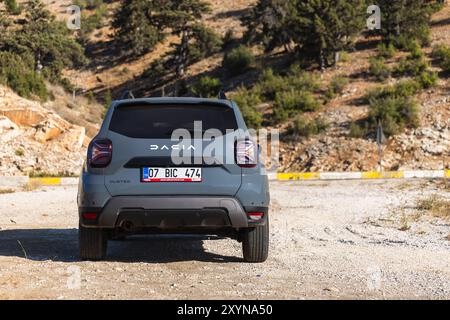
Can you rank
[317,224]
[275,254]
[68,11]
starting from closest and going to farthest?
[275,254] < [317,224] < [68,11]

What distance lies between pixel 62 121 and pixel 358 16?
21.8 m

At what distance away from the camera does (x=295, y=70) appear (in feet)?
130

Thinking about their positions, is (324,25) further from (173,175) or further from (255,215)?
(173,175)

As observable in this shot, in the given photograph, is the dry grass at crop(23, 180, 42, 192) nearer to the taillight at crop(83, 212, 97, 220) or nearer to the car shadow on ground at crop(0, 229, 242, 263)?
the car shadow on ground at crop(0, 229, 242, 263)

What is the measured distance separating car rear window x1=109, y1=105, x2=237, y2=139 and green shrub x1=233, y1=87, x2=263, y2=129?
26.8 m

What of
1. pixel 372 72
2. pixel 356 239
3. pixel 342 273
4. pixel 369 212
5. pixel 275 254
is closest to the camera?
pixel 342 273

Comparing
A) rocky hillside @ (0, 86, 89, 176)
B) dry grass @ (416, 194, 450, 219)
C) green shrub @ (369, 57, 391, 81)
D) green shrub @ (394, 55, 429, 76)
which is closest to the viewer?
dry grass @ (416, 194, 450, 219)

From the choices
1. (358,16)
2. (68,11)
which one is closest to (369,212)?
(358,16)

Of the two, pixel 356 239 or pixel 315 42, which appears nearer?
pixel 356 239

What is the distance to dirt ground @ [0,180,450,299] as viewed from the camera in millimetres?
5047

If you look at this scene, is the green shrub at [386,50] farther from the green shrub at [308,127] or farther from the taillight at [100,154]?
the taillight at [100,154]

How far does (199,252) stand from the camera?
736cm

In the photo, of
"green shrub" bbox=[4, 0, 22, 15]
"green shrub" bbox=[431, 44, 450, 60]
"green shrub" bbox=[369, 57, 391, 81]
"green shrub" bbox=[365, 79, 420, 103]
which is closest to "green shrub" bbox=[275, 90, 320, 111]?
"green shrub" bbox=[365, 79, 420, 103]
